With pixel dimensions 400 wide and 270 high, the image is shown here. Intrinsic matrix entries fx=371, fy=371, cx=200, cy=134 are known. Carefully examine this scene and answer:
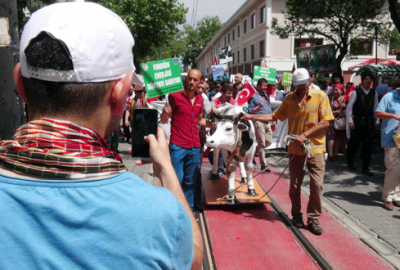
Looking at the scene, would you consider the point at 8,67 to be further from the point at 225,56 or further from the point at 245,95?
the point at 225,56

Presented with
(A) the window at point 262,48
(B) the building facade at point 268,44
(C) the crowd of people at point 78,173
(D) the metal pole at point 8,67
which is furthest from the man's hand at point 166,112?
(A) the window at point 262,48

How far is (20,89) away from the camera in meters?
1.00

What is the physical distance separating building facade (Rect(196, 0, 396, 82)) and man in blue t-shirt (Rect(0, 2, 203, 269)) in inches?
990

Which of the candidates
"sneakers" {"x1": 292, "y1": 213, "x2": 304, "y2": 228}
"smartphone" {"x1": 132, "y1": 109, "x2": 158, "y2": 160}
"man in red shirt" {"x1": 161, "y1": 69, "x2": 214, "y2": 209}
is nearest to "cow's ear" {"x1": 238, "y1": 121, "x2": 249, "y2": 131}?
"man in red shirt" {"x1": 161, "y1": 69, "x2": 214, "y2": 209}

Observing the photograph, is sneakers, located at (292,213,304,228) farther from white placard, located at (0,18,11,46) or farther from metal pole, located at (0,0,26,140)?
white placard, located at (0,18,11,46)

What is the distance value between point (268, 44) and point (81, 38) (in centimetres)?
3264

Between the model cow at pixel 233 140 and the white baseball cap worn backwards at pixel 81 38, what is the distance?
4.57 metres

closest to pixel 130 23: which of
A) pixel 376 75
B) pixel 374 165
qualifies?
pixel 376 75

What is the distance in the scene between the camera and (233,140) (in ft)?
19.0

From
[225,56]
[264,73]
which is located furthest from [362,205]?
[225,56]

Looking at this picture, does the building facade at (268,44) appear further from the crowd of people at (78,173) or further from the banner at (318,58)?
the crowd of people at (78,173)

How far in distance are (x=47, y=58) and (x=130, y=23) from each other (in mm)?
19972

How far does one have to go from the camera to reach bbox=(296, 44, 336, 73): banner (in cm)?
1371

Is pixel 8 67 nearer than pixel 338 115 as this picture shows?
Yes
